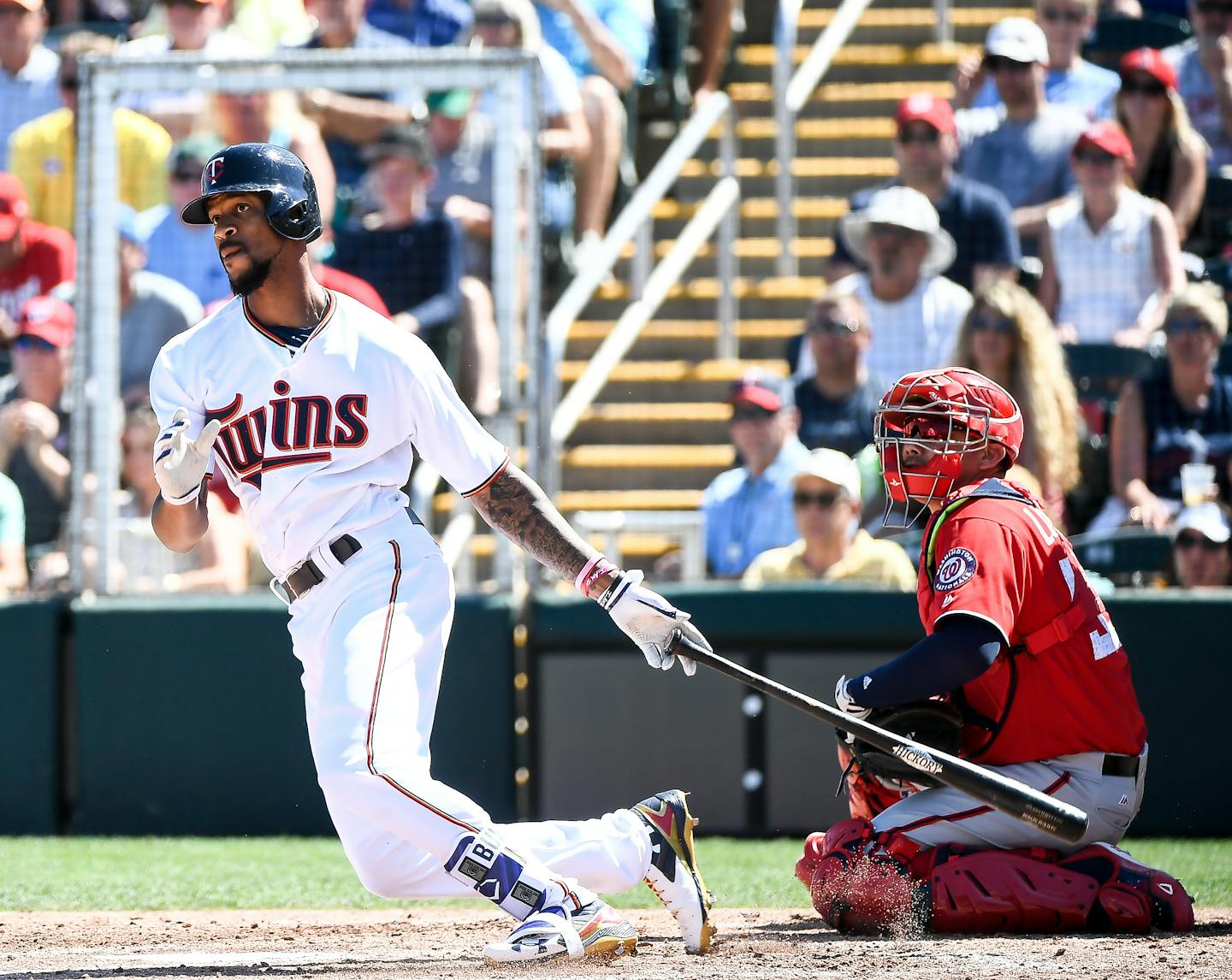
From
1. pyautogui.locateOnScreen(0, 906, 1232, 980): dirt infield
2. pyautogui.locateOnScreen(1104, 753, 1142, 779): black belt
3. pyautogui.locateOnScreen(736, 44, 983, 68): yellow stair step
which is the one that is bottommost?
pyautogui.locateOnScreen(0, 906, 1232, 980): dirt infield

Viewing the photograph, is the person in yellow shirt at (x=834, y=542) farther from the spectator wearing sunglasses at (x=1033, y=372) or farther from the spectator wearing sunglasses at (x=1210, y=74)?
the spectator wearing sunglasses at (x=1210, y=74)

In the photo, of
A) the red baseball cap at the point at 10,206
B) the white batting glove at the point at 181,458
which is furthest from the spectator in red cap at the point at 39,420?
the white batting glove at the point at 181,458

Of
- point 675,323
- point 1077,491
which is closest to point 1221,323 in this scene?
point 1077,491

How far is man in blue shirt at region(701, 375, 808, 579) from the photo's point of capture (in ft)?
24.7

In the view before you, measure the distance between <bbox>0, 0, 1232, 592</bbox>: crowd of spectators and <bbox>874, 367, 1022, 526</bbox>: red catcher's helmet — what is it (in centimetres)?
238

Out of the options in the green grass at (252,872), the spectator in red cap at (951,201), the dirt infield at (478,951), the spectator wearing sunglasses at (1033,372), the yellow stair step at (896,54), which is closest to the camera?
the dirt infield at (478,951)

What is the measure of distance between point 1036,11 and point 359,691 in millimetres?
7267

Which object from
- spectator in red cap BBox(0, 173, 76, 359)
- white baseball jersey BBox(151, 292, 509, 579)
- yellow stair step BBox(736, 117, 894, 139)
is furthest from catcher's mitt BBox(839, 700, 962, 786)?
yellow stair step BBox(736, 117, 894, 139)

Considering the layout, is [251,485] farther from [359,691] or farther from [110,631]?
[110,631]

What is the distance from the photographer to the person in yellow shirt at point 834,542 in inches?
281

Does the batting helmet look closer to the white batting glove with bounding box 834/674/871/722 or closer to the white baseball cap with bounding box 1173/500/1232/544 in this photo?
the white batting glove with bounding box 834/674/871/722

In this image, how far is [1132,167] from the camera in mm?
8688

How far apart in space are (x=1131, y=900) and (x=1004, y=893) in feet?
0.98

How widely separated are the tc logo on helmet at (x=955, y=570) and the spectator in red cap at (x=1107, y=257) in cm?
387
